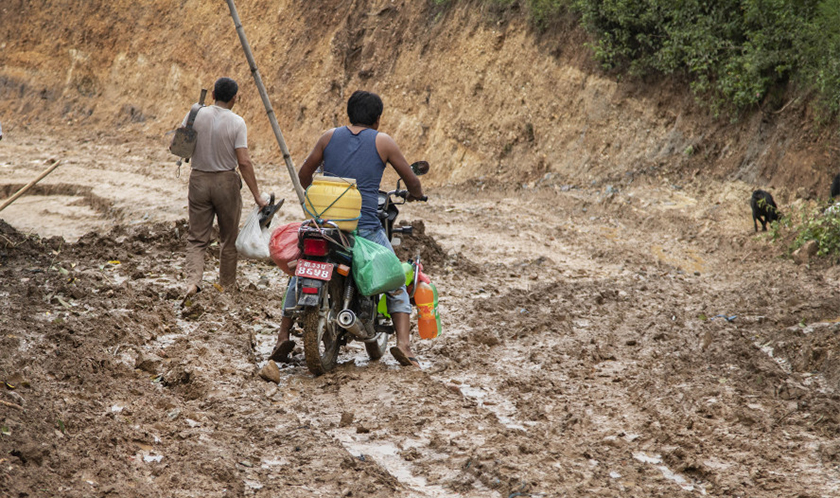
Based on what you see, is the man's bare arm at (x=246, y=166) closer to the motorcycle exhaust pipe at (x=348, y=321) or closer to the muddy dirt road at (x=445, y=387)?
the muddy dirt road at (x=445, y=387)

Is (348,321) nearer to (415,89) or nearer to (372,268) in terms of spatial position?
(372,268)

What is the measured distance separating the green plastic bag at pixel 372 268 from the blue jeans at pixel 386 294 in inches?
6.8

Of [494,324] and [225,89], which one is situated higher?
[225,89]

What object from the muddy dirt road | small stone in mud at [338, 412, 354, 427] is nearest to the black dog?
the muddy dirt road

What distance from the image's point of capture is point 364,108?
5488mm

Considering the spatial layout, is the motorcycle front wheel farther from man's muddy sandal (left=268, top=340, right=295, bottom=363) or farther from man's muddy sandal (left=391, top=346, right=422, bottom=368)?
man's muddy sandal (left=391, top=346, right=422, bottom=368)

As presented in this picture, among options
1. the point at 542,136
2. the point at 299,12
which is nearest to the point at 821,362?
the point at 542,136

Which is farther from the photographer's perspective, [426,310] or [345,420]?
[426,310]

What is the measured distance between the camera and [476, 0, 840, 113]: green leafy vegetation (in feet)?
40.9

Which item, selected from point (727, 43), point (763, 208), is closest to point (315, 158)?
point (763, 208)

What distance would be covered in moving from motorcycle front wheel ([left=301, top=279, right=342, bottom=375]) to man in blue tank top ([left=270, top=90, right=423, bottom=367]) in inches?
12.0

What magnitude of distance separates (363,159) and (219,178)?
228 cm

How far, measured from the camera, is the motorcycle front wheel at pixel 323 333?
5227mm

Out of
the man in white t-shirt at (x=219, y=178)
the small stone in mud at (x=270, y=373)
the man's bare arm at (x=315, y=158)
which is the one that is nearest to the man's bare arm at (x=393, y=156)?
the man's bare arm at (x=315, y=158)
